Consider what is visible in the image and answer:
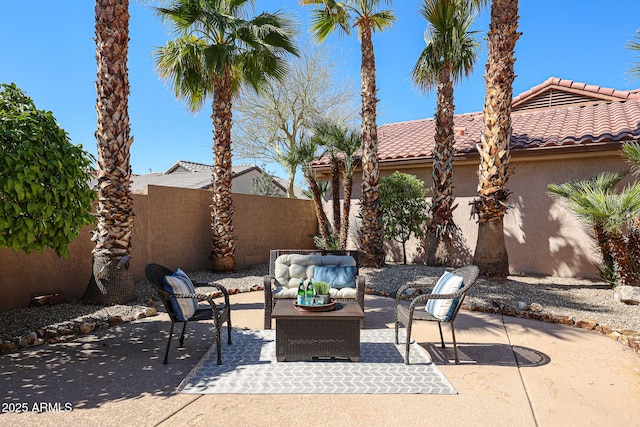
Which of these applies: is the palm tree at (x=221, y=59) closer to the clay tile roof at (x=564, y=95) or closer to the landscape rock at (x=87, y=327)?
the landscape rock at (x=87, y=327)

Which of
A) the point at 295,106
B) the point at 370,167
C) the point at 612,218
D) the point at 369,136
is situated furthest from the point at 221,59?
the point at 295,106

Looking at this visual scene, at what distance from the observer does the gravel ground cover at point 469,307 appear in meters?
5.38

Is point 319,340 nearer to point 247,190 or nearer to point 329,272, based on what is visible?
point 329,272

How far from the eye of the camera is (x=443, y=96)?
33.3ft

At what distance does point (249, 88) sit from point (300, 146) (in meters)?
2.68

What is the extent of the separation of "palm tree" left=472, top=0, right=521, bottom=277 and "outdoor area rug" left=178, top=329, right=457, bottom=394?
4233mm

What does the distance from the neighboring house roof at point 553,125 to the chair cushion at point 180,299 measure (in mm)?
8965

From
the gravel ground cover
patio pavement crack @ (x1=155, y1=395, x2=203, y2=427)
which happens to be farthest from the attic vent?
patio pavement crack @ (x1=155, y1=395, x2=203, y2=427)

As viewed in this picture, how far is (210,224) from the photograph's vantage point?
11.3 metres

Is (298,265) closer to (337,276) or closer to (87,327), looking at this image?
(337,276)

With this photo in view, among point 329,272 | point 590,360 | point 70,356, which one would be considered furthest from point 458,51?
point 70,356

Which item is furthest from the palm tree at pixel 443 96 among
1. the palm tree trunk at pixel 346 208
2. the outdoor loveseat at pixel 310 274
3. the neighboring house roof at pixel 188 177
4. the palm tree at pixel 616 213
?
the neighboring house roof at pixel 188 177

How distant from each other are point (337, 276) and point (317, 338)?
6.26ft

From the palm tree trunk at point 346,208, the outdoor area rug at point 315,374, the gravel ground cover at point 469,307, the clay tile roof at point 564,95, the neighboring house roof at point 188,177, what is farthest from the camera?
the neighboring house roof at point 188,177
